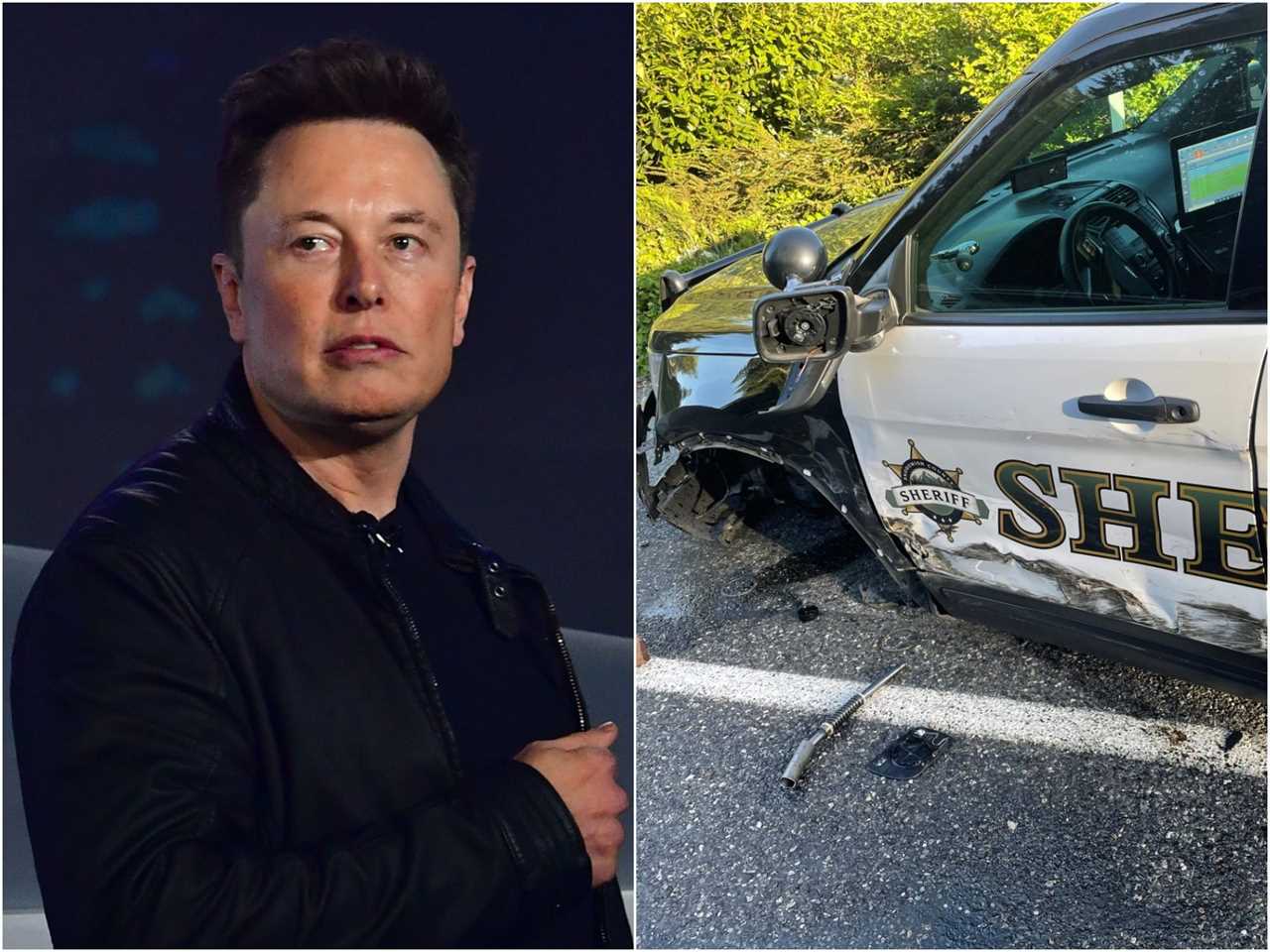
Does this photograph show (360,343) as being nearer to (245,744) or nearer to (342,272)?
(342,272)

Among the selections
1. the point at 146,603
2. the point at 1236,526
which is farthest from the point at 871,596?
the point at 146,603

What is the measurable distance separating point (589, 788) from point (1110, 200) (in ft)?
6.02

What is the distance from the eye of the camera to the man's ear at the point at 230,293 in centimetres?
146

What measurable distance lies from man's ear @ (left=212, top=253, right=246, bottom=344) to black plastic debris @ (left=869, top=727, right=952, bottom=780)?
181cm

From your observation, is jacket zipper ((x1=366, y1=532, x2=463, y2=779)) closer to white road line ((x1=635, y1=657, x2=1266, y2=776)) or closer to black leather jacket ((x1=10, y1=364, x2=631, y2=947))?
black leather jacket ((x1=10, y1=364, x2=631, y2=947))

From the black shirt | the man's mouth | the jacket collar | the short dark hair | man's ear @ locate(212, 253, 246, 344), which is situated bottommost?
the black shirt

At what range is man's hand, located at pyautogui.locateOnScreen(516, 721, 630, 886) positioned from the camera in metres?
1.49

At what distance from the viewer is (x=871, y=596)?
3107mm

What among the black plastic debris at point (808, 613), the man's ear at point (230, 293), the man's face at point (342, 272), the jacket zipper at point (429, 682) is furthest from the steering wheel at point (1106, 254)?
the man's ear at point (230, 293)

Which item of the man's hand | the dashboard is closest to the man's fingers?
the man's hand

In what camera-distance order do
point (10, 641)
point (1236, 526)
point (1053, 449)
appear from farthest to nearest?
point (1053, 449) → point (1236, 526) → point (10, 641)

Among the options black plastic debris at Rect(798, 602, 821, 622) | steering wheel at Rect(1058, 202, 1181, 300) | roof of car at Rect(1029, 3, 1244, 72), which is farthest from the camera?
black plastic debris at Rect(798, 602, 821, 622)

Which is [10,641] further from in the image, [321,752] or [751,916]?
[751,916]

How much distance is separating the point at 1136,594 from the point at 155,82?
2.12 metres
